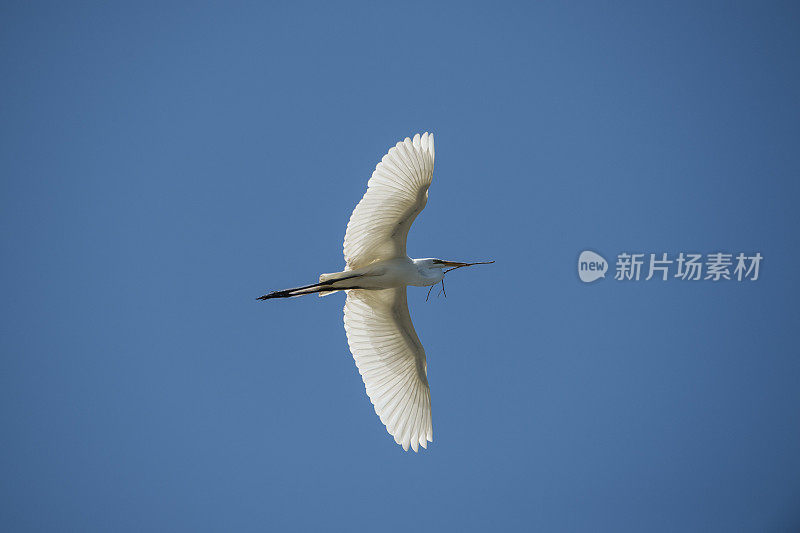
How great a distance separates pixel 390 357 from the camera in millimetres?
6012

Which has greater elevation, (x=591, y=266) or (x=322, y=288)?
(x=591, y=266)

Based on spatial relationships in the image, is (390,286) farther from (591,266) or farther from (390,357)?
(591,266)

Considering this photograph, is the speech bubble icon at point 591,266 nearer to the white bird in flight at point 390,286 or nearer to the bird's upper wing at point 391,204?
the white bird in flight at point 390,286

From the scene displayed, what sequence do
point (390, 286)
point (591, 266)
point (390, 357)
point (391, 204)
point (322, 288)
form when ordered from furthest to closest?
1. point (591, 266)
2. point (390, 357)
3. point (390, 286)
4. point (322, 288)
5. point (391, 204)

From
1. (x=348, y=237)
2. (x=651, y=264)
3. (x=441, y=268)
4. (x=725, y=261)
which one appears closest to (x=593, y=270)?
(x=651, y=264)

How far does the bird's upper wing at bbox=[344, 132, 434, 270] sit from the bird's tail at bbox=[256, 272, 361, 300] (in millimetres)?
181

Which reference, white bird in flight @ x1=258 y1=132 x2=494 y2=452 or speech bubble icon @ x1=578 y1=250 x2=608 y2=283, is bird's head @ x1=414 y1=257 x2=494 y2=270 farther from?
speech bubble icon @ x1=578 y1=250 x2=608 y2=283

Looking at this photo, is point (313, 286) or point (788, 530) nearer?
point (313, 286)

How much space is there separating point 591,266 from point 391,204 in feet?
13.1

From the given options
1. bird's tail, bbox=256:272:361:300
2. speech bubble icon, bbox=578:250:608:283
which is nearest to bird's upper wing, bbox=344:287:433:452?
bird's tail, bbox=256:272:361:300

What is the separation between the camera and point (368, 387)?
5895 mm

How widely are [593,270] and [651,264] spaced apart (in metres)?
0.65

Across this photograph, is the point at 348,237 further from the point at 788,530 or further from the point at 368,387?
the point at 788,530

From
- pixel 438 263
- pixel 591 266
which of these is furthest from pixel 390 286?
pixel 591 266
